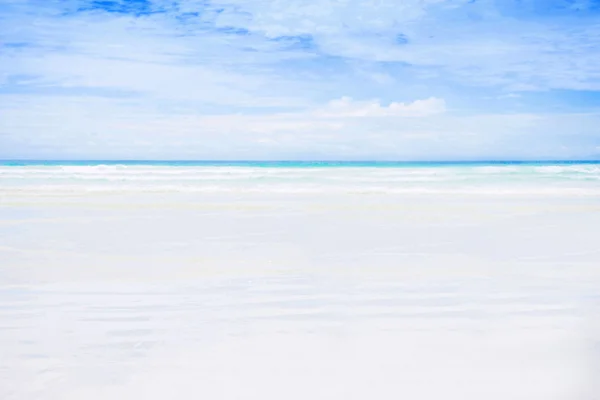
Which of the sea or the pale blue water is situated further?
the pale blue water

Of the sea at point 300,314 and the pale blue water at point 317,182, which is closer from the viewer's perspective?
the sea at point 300,314

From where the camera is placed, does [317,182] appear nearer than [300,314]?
No

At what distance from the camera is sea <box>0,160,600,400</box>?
2346 millimetres

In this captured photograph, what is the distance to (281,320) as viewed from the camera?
10.4ft

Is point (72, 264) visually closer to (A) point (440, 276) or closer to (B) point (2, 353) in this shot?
(B) point (2, 353)

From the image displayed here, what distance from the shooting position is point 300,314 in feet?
10.7

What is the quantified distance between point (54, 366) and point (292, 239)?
368 centimetres

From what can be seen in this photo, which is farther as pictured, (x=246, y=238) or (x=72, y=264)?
(x=246, y=238)

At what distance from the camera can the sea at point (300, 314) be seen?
92.4 inches

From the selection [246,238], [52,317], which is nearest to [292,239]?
[246,238]

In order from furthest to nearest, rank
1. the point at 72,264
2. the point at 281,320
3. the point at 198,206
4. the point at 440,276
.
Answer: the point at 198,206
the point at 72,264
the point at 440,276
the point at 281,320

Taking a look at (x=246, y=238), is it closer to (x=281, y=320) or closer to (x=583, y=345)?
(x=281, y=320)

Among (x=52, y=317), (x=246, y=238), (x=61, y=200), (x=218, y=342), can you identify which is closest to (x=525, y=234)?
(x=246, y=238)

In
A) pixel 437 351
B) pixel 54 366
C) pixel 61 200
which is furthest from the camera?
pixel 61 200
